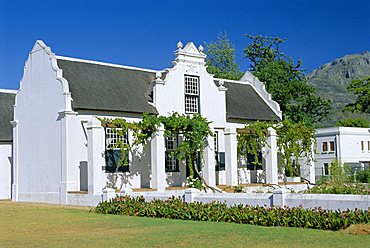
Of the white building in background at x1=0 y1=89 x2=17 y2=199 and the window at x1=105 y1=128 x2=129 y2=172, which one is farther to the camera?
the white building in background at x1=0 y1=89 x2=17 y2=199

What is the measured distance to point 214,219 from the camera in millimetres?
17359

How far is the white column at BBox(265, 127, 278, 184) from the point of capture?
3262cm

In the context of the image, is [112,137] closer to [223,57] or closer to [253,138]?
[253,138]

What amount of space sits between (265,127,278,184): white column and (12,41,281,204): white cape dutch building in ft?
0.19

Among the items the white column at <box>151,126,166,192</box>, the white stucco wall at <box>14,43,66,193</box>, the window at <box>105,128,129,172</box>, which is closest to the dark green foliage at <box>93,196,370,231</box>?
the window at <box>105,128,129,172</box>

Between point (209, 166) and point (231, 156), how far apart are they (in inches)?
59.4

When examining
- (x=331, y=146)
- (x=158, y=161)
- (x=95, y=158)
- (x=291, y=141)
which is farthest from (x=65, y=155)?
(x=331, y=146)

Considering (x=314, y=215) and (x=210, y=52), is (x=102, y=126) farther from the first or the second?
(x=210, y=52)

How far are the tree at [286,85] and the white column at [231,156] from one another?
18.1 metres

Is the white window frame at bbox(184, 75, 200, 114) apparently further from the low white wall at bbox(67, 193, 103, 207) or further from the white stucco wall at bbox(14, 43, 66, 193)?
the low white wall at bbox(67, 193, 103, 207)

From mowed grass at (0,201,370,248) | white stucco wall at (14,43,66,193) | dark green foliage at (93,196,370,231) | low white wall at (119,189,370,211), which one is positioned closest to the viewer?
mowed grass at (0,201,370,248)

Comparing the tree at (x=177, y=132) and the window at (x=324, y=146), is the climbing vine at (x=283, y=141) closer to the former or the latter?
the tree at (x=177, y=132)

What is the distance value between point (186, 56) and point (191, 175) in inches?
265

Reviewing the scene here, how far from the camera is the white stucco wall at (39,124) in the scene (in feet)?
90.4
